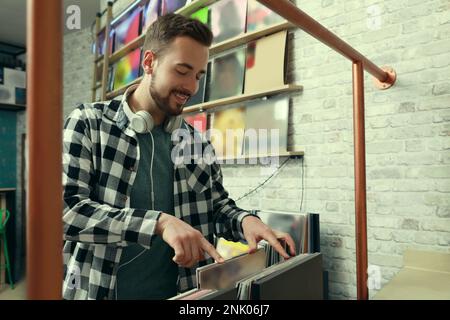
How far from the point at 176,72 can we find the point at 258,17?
1446 millimetres

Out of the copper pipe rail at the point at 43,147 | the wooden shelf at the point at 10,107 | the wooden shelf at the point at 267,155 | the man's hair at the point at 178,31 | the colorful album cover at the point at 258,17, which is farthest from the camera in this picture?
the wooden shelf at the point at 10,107

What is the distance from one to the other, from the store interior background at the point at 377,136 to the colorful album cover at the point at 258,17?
0.60ft

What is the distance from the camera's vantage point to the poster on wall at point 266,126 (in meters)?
2.25

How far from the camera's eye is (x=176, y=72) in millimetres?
1152

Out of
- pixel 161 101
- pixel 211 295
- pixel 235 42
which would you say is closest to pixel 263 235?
pixel 211 295

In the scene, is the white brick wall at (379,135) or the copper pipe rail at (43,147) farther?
the white brick wall at (379,135)

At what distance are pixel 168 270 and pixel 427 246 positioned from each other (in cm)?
129

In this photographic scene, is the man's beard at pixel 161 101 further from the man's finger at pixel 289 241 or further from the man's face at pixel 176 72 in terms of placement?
the man's finger at pixel 289 241

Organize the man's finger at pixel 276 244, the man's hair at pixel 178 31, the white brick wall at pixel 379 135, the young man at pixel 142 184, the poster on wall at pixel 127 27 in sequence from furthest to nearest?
the poster on wall at pixel 127 27 → the white brick wall at pixel 379 135 → the man's hair at pixel 178 31 → the young man at pixel 142 184 → the man's finger at pixel 276 244

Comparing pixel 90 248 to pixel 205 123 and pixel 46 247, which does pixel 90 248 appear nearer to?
pixel 46 247

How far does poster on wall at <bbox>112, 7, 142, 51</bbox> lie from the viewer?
339 centimetres

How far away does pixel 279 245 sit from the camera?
705 mm

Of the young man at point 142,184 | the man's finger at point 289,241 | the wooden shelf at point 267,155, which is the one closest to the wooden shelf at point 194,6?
the wooden shelf at point 267,155

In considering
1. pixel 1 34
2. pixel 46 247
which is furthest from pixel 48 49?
pixel 1 34
